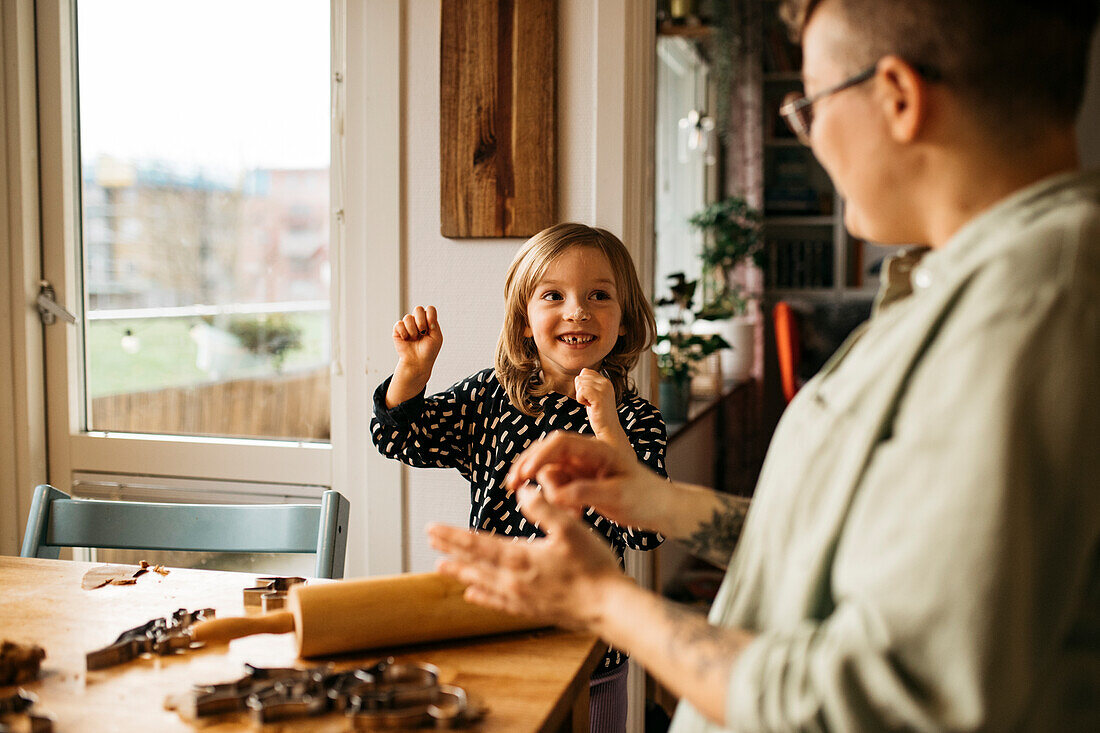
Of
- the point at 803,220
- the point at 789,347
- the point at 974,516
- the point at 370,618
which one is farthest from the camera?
the point at 803,220

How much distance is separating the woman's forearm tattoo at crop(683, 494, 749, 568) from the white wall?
46.3 inches

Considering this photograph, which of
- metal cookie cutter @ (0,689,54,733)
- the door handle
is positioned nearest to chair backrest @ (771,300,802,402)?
the door handle

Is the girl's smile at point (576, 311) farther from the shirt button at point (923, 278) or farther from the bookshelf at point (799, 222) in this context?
the bookshelf at point (799, 222)

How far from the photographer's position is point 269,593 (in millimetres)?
1102

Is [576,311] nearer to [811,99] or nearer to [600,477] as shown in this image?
[600,477]

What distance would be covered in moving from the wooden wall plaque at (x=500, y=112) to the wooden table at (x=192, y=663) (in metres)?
1.11

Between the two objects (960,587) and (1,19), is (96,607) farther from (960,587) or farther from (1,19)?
(1,19)

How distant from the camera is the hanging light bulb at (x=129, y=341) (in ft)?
8.50

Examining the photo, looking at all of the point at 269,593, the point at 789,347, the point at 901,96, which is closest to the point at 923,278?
the point at 901,96

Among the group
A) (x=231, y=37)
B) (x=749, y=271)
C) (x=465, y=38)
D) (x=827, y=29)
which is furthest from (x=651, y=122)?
(x=749, y=271)

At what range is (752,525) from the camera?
2.52 ft

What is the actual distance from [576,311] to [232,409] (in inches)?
52.2

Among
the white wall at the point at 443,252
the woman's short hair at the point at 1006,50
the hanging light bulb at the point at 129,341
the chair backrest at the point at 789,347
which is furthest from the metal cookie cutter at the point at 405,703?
the chair backrest at the point at 789,347

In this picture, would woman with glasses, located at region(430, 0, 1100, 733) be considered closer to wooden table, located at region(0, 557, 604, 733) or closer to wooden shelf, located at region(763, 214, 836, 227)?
wooden table, located at region(0, 557, 604, 733)
